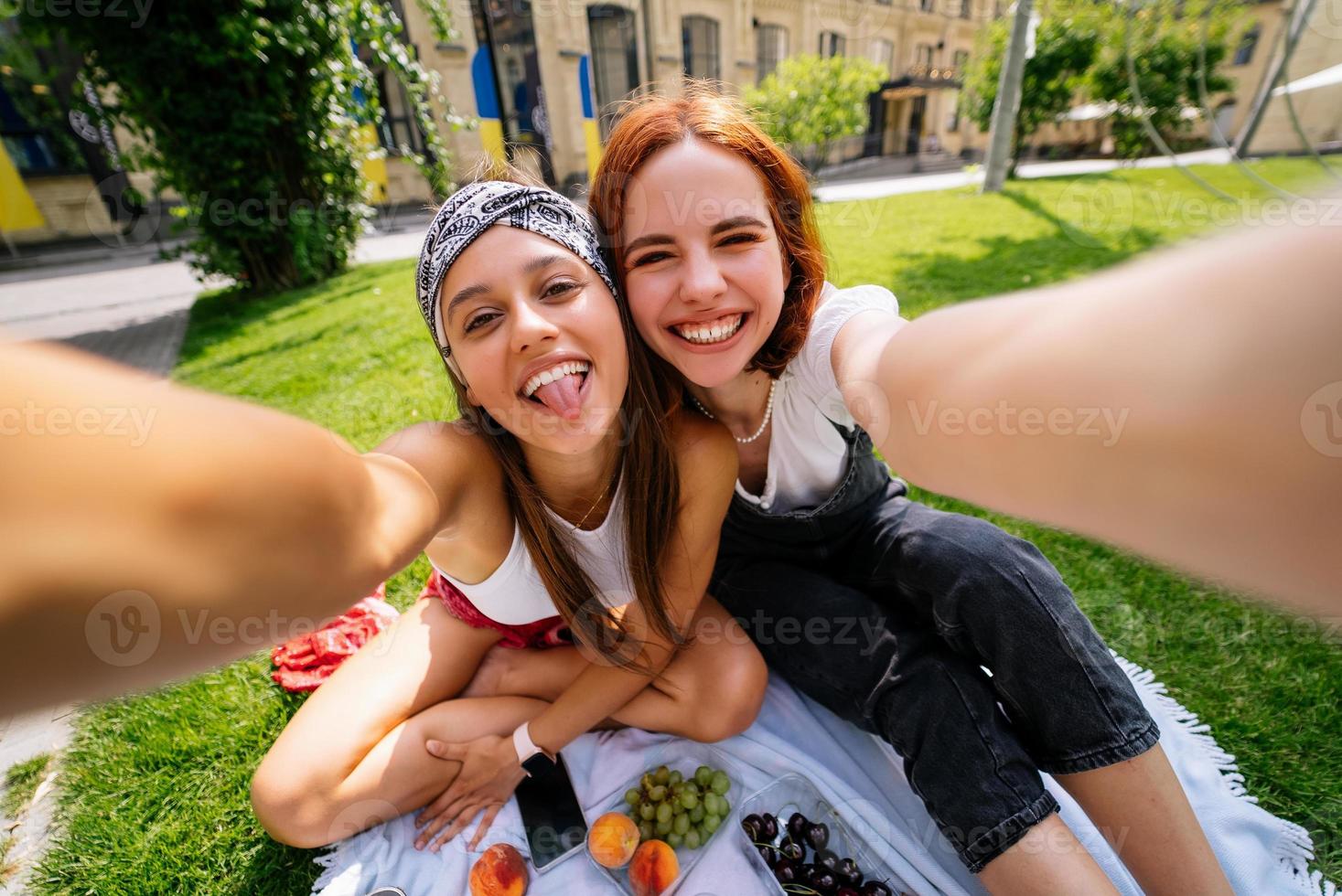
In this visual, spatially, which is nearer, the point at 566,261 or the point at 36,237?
the point at 566,261

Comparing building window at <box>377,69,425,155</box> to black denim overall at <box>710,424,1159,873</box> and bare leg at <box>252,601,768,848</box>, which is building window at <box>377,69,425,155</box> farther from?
black denim overall at <box>710,424,1159,873</box>

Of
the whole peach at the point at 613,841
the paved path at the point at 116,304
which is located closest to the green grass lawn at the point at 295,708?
the whole peach at the point at 613,841

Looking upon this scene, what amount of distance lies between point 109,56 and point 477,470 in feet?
26.1

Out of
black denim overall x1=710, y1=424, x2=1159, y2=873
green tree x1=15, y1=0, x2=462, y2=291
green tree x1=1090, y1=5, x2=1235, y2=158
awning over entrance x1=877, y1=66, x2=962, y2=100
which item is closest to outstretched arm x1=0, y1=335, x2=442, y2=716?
black denim overall x1=710, y1=424, x2=1159, y2=873

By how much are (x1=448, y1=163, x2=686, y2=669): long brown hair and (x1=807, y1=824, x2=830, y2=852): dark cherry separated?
0.61 meters

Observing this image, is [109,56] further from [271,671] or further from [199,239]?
[271,671]

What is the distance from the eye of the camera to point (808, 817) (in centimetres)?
160

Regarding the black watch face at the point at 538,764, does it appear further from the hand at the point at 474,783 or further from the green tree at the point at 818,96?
the green tree at the point at 818,96

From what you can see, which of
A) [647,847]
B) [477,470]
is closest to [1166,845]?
[647,847]

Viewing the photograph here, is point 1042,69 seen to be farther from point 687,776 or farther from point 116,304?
point 116,304

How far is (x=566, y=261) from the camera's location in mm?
1409

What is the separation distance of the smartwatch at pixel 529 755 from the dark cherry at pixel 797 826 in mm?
701

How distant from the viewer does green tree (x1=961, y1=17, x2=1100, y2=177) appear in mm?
13281

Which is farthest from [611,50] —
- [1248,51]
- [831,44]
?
[1248,51]
